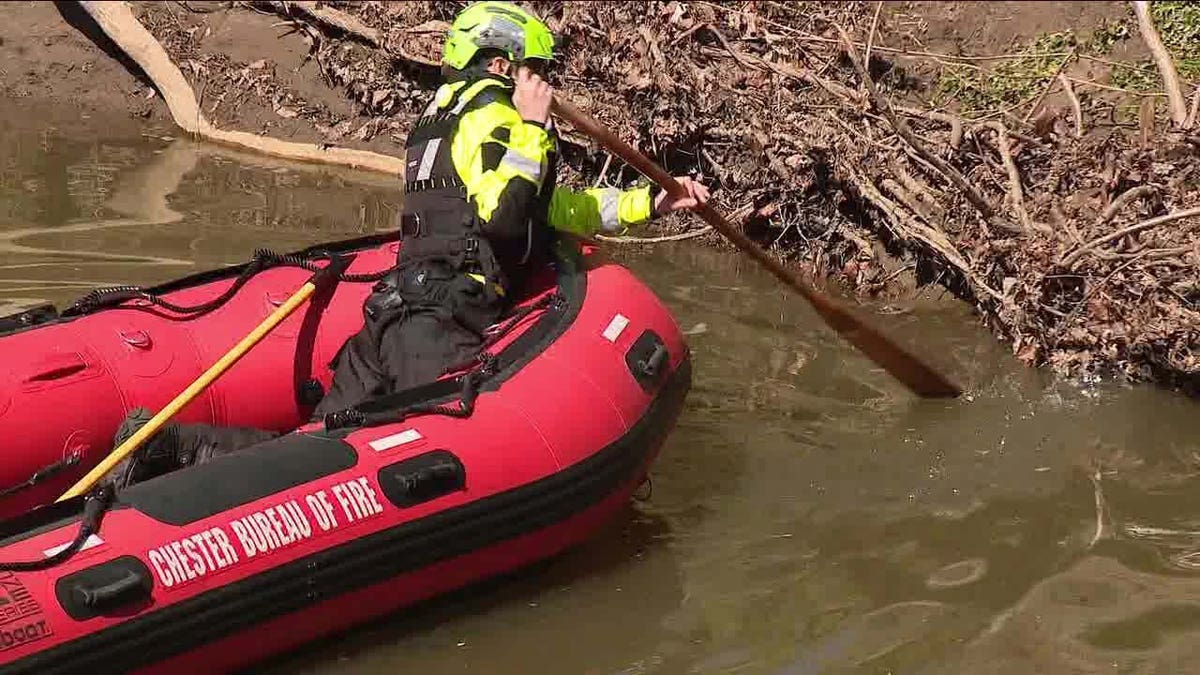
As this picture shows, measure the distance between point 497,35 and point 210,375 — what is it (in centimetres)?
141

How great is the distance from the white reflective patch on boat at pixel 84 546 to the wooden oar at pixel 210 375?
0.97ft

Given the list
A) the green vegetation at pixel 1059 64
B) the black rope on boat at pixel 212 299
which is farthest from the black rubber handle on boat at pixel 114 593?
the green vegetation at pixel 1059 64

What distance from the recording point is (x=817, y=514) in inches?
189

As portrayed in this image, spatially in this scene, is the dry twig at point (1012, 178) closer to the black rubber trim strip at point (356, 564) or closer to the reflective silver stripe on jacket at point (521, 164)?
the black rubber trim strip at point (356, 564)

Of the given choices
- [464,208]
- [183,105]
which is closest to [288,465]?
[464,208]

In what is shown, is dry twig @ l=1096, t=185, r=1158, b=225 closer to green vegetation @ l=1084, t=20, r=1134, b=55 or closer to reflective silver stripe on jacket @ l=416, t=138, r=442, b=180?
green vegetation @ l=1084, t=20, r=1134, b=55

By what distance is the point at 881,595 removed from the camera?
436 centimetres

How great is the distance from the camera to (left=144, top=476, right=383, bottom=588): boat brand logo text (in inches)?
138

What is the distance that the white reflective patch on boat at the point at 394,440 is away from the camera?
13.0 ft

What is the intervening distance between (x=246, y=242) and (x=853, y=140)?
2778 millimetres

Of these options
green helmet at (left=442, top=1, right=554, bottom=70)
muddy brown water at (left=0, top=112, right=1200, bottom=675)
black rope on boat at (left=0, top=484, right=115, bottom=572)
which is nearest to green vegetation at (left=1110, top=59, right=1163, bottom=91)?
muddy brown water at (left=0, top=112, right=1200, bottom=675)

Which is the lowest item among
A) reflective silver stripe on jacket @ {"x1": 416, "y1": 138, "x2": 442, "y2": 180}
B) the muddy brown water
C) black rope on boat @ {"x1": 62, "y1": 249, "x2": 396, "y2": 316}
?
the muddy brown water

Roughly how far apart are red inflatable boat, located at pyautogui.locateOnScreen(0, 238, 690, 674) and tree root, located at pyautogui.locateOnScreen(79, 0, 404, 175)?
279cm

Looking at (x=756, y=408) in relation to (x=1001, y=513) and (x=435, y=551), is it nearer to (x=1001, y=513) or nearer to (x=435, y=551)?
(x=1001, y=513)
